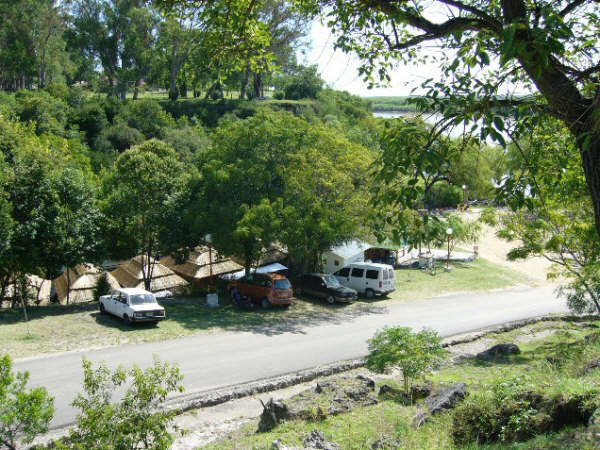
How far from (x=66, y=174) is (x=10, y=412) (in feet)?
52.0

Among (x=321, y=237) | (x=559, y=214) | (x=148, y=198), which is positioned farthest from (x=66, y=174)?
(x=559, y=214)

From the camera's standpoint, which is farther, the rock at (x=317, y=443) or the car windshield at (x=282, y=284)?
the car windshield at (x=282, y=284)

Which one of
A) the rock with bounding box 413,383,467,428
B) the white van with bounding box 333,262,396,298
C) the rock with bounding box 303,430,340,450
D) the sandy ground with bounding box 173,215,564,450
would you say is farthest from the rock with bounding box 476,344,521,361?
the white van with bounding box 333,262,396,298

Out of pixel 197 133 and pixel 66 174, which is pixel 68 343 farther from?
pixel 197 133

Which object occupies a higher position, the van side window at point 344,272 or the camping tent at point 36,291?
the van side window at point 344,272

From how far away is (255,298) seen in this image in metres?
23.0

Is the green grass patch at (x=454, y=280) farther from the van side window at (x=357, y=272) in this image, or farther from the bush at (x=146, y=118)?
the bush at (x=146, y=118)

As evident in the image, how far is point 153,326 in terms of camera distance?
60.3ft

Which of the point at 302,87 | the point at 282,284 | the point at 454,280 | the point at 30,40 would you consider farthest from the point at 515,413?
the point at 302,87

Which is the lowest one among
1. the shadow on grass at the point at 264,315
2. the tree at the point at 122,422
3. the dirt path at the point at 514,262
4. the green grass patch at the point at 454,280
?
the dirt path at the point at 514,262

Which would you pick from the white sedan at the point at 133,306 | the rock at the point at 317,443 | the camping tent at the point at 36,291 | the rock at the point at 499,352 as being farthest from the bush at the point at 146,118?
the rock at the point at 317,443

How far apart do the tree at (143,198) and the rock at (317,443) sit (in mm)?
17027

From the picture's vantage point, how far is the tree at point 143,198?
2214cm

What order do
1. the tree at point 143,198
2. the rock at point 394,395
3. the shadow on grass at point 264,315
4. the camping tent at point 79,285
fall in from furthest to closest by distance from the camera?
the camping tent at point 79,285
the tree at point 143,198
the shadow on grass at point 264,315
the rock at point 394,395
